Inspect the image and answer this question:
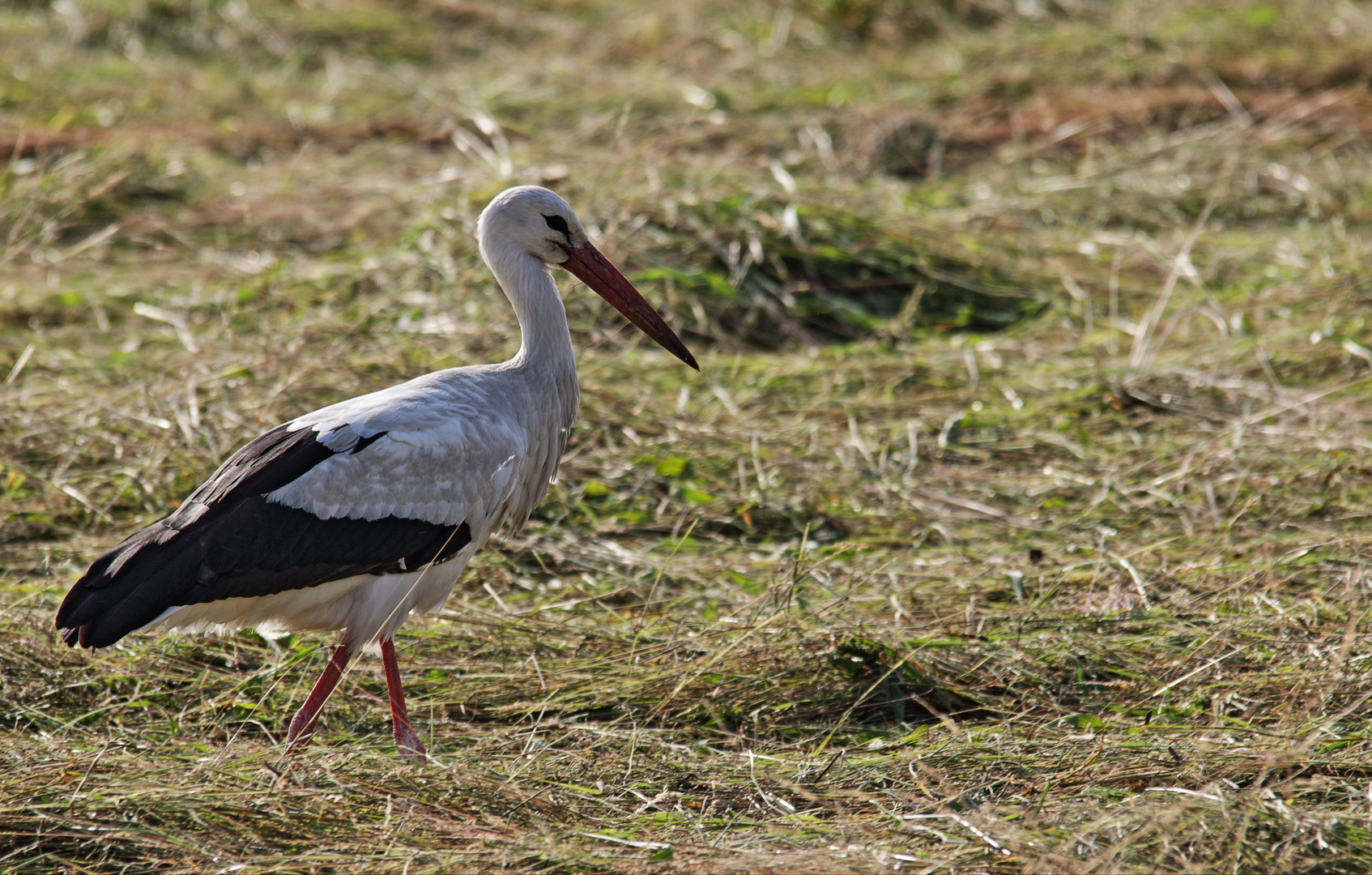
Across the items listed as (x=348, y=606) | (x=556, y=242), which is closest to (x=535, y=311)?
(x=556, y=242)

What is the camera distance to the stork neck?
389cm

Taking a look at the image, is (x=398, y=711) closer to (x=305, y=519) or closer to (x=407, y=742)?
(x=407, y=742)

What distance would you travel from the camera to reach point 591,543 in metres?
4.46

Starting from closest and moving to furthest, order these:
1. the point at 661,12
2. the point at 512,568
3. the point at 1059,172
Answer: the point at 512,568 < the point at 1059,172 < the point at 661,12

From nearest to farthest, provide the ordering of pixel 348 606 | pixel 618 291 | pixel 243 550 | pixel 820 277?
pixel 243 550 → pixel 348 606 → pixel 618 291 → pixel 820 277

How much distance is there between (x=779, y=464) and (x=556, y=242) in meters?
1.34

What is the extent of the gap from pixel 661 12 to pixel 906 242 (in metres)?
5.71

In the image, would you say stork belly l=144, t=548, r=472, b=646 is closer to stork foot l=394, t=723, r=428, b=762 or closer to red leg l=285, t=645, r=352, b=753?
red leg l=285, t=645, r=352, b=753

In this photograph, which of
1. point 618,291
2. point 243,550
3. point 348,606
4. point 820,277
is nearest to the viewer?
point 243,550

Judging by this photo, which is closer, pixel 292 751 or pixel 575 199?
pixel 292 751

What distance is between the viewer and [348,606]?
351 cm

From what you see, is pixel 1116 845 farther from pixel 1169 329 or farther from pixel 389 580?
pixel 1169 329

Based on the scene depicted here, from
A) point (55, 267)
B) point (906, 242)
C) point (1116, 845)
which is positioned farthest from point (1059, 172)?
point (1116, 845)

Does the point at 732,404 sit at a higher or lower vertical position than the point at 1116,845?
lower
